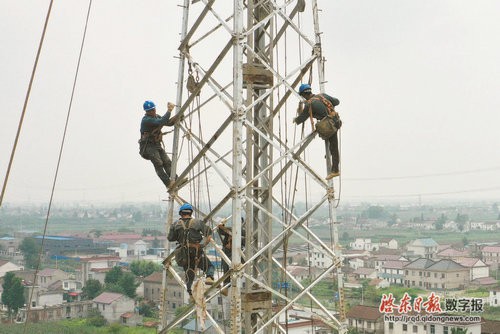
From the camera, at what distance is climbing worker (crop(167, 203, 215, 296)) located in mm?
6160

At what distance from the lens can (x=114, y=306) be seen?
230 ft

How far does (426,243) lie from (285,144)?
399 ft

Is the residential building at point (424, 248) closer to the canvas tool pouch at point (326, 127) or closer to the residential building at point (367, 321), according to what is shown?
the residential building at point (367, 321)

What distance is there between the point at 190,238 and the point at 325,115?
1724 mm

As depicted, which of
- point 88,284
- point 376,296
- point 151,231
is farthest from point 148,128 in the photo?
point 151,231

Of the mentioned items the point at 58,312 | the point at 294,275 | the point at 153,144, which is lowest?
the point at 58,312

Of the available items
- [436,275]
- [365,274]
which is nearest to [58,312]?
[365,274]

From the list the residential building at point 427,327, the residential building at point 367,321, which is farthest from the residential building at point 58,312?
the residential building at point 427,327

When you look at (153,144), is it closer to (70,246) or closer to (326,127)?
(326,127)

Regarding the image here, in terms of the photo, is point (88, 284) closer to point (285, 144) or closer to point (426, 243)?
point (426, 243)

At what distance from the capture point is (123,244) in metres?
127

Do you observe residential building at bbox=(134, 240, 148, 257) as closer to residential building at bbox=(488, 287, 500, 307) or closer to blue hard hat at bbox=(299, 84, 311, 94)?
residential building at bbox=(488, 287, 500, 307)

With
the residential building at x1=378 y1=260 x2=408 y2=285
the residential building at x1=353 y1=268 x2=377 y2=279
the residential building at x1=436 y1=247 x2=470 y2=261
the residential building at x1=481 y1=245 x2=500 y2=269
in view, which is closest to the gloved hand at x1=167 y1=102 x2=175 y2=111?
the residential building at x1=378 y1=260 x2=408 y2=285

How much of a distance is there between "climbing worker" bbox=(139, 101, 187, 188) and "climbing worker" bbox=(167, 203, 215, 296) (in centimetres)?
62
